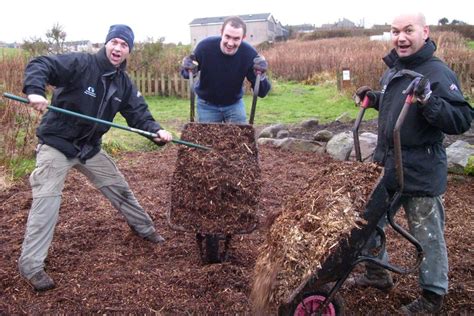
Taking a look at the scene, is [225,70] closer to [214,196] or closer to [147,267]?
Result: [214,196]

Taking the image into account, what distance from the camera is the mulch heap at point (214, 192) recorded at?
3.38 meters

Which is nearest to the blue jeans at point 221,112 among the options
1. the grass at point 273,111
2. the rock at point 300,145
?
the rock at point 300,145

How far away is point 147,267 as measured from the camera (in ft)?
Answer: 11.9

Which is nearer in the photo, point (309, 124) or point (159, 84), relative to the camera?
point (309, 124)

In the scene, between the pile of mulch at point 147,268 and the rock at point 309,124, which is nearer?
the pile of mulch at point 147,268

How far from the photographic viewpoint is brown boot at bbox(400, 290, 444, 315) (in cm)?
292

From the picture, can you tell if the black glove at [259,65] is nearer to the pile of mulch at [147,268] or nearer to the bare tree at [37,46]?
the pile of mulch at [147,268]

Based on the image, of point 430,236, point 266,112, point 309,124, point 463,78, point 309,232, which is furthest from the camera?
point 463,78

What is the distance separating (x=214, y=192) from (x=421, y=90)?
5.16 ft

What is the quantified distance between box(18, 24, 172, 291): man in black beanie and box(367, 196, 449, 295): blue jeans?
184 centimetres

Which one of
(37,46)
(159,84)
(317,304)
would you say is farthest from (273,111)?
(317,304)

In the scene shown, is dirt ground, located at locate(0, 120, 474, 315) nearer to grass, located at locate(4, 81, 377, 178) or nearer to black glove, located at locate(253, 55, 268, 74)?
black glove, located at locate(253, 55, 268, 74)

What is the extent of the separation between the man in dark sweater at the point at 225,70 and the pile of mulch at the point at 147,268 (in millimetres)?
1148

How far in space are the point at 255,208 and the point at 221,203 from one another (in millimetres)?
246
